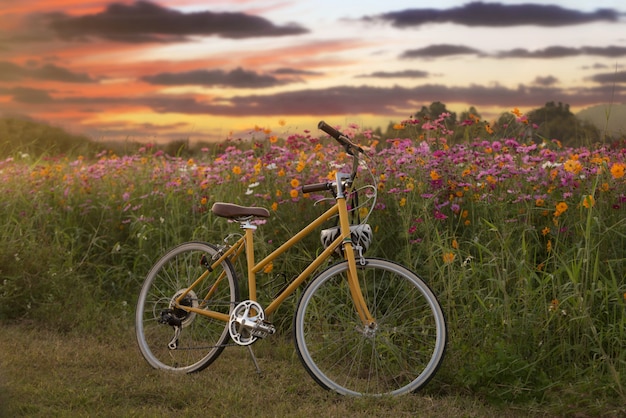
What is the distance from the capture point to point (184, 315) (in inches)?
211

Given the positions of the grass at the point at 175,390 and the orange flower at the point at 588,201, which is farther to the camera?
the orange flower at the point at 588,201

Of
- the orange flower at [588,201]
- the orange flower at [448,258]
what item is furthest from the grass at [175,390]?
the orange flower at [588,201]

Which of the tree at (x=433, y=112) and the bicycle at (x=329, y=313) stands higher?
the tree at (x=433, y=112)

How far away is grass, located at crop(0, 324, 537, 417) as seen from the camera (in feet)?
14.7

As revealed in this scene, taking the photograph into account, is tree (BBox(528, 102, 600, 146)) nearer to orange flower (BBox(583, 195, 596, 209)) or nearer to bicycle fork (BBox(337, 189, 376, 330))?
orange flower (BBox(583, 195, 596, 209))

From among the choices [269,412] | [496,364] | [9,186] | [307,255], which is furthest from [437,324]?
[9,186]

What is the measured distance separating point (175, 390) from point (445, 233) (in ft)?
7.56

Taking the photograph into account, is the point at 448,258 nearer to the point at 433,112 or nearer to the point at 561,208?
the point at 561,208

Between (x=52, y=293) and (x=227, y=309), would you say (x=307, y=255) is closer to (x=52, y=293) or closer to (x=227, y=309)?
(x=227, y=309)

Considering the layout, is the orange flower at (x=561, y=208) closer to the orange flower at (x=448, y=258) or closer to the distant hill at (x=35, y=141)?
the orange flower at (x=448, y=258)

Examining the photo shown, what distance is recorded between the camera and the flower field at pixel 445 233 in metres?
4.85

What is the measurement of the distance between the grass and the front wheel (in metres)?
0.18

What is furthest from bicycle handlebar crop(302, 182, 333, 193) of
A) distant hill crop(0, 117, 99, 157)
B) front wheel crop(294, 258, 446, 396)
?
distant hill crop(0, 117, 99, 157)

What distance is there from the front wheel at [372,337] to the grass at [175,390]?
18 centimetres
